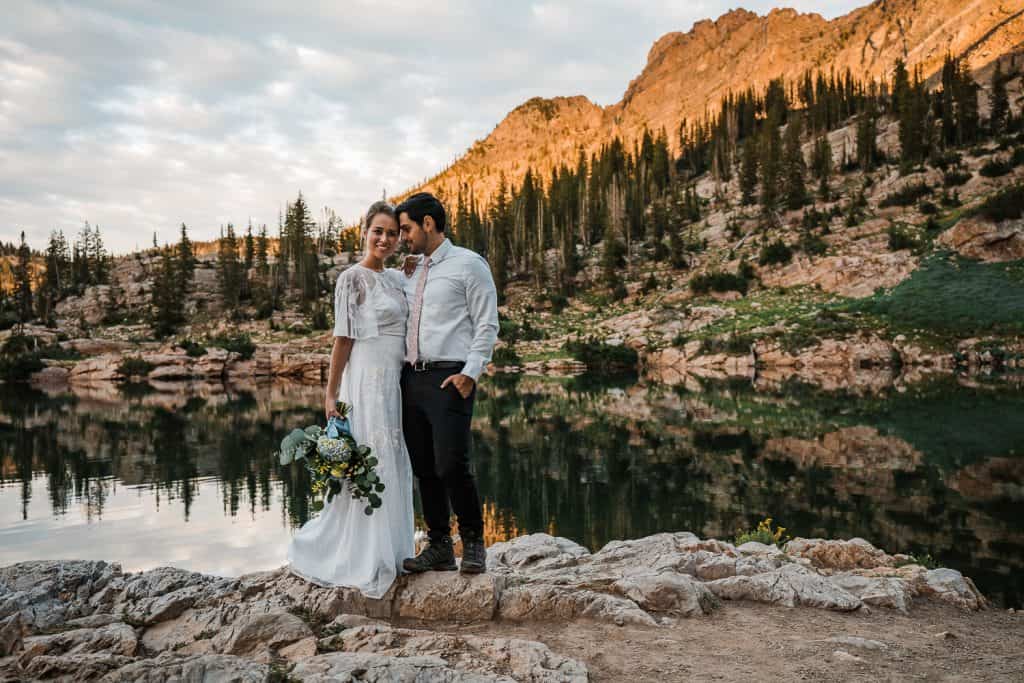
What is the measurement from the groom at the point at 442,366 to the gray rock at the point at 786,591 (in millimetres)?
2255

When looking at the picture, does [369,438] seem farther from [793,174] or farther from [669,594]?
[793,174]

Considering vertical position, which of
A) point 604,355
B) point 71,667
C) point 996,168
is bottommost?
point 71,667

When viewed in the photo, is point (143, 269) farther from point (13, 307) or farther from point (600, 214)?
point (600, 214)

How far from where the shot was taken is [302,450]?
4.43m

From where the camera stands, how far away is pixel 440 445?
4258mm

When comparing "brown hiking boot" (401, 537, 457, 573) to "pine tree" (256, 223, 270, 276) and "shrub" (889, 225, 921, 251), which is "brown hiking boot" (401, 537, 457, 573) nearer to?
"shrub" (889, 225, 921, 251)

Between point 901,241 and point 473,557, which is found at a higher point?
point 901,241

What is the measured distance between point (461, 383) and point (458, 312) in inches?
20.9

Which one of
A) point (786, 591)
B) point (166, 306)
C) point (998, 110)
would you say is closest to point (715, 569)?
point (786, 591)

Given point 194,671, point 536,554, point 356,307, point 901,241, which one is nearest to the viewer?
point 194,671

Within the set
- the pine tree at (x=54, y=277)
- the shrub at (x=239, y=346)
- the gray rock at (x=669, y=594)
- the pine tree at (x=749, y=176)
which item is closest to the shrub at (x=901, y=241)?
the pine tree at (x=749, y=176)

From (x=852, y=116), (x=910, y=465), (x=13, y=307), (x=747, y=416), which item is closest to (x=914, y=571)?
(x=910, y=465)

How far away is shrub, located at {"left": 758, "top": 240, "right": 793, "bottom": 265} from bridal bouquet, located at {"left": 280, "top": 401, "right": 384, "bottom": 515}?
170 ft

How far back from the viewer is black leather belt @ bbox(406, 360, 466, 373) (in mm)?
4316
